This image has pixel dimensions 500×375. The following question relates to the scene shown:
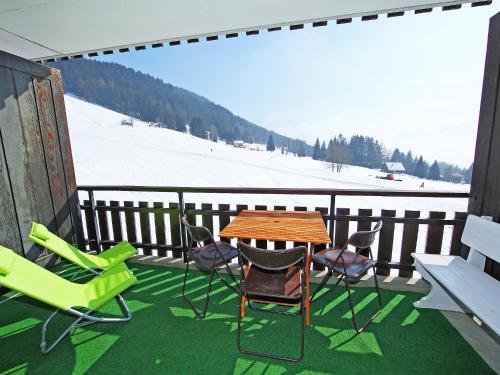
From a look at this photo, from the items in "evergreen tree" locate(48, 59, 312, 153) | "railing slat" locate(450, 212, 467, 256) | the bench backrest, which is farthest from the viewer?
"evergreen tree" locate(48, 59, 312, 153)

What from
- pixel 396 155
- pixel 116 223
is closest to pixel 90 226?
pixel 116 223

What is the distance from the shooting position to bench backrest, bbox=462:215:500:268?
2.13 m

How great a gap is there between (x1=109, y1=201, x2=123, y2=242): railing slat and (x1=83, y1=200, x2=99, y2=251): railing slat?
382 mm

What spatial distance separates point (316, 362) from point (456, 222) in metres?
2.38

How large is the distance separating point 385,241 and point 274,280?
71.5 inches

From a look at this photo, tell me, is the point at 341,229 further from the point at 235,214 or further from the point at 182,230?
the point at 182,230

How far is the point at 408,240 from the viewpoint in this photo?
9.85ft

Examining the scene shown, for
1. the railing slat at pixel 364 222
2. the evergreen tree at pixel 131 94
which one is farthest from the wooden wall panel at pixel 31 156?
the evergreen tree at pixel 131 94

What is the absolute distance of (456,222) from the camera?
280 cm

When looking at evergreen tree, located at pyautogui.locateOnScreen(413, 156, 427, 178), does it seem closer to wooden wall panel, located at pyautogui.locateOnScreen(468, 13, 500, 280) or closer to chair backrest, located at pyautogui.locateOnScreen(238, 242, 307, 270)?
wooden wall panel, located at pyautogui.locateOnScreen(468, 13, 500, 280)

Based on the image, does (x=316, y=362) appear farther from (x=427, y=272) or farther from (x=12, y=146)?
(x=12, y=146)

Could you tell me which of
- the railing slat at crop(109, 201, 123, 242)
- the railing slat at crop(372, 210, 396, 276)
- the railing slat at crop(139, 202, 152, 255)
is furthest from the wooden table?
the railing slat at crop(109, 201, 123, 242)

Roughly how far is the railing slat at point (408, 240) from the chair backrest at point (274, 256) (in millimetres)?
1976

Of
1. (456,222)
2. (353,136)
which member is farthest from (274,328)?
(353,136)
